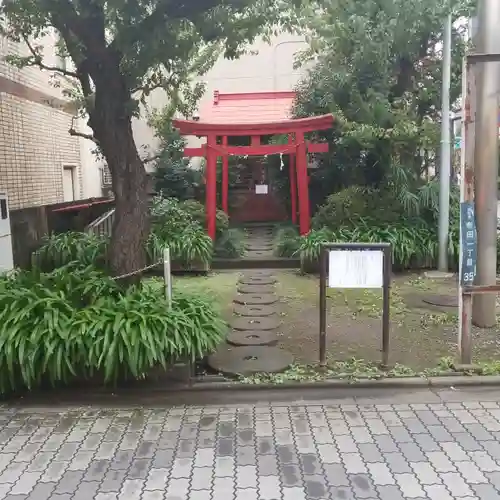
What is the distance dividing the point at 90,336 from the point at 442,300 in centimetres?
544

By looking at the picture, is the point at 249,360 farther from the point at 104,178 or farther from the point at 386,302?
the point at 104,178

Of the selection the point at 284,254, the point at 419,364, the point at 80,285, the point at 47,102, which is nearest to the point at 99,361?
the point at 80,285

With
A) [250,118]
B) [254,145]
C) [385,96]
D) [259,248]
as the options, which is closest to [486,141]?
[385,96]

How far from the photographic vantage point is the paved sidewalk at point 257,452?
137 inches

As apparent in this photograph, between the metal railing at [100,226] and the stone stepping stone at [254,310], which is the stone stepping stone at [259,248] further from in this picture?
the stone stepping stone at [254,310]

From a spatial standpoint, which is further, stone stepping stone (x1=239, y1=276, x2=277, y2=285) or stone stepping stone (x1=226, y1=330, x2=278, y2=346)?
stone stepping stone (x1=239, y1=276, x2=277, y2=285)

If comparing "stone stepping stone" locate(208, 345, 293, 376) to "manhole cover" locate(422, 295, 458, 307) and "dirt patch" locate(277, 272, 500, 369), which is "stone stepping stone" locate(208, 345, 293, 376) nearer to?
"dirt patch" locate(277, 272, 500, 369)

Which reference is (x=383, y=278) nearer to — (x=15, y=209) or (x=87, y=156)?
(x=15, y=209)

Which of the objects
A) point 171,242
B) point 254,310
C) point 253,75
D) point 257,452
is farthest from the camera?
point 253,75

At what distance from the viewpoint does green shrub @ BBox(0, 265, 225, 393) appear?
4.71 metres

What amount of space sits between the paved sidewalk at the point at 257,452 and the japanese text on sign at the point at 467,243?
1218 mm

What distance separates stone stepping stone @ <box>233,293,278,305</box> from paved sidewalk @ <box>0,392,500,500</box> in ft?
11.4

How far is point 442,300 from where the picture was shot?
8.14 metres

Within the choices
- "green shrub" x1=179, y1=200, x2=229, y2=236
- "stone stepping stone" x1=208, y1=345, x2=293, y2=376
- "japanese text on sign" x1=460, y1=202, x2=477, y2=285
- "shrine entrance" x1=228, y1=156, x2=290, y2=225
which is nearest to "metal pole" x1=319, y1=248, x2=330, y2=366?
"stone stepping stone" x1=208, y1=345, x2=293, y2=376
